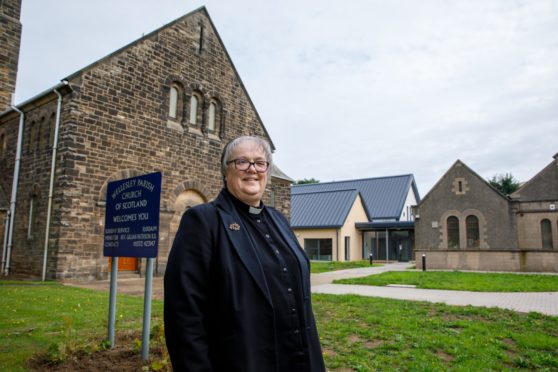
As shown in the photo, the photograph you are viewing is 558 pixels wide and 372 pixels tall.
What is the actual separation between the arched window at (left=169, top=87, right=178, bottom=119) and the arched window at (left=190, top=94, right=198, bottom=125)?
0.77 m

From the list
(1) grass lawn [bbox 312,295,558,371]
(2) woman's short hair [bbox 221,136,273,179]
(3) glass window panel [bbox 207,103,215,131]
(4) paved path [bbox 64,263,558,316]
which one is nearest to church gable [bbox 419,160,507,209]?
(4) paved path [bbox 64,263,558,316]

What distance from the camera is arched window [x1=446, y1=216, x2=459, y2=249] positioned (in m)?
25.7

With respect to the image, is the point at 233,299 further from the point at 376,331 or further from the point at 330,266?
the point at 330,266

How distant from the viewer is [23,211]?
1520 centimetres

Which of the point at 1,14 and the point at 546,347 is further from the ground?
the point at 1,14

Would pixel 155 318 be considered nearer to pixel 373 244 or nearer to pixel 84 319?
pixel 84 319

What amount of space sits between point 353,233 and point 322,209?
137 inches

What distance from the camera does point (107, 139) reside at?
1450 centimetres

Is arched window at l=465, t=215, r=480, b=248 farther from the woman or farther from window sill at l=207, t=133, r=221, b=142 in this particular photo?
the woman


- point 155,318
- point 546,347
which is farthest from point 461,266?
point 155,318

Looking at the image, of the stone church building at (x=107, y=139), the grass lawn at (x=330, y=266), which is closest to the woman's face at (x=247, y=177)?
the stone church building at (x=107, y=139)

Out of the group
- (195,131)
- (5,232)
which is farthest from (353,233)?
(5,232)

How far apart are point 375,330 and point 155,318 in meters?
3.96

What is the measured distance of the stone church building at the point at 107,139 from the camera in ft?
44.7
